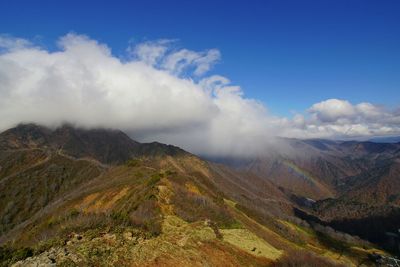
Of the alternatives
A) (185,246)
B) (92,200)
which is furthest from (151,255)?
(92,200)

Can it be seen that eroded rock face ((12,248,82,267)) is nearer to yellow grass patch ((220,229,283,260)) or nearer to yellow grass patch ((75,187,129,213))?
yellow grass patch ((220,229,283,260))

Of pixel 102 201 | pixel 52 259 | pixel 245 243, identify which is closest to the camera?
pixel 52 259

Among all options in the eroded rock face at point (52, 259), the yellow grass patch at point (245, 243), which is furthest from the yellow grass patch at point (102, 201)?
the eroded rock face at point (52, 259)

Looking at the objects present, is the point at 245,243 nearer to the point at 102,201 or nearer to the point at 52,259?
the point at 52,259

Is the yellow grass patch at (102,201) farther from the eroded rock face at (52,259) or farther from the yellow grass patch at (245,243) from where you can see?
the eroded rock face at (52,259)

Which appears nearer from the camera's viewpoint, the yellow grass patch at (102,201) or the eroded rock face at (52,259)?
the eroded rock face at (52,259)

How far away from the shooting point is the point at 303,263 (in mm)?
55719

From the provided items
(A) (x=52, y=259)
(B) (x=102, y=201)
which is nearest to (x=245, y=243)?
(A) (x=52, y=259)

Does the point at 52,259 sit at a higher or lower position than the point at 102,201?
higher

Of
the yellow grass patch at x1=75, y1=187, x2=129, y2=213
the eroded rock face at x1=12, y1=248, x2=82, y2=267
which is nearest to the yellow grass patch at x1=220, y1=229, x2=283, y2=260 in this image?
the eroded rock face at x1=12, y1=248, x2=82, y2=267

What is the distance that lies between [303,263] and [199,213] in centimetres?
3171

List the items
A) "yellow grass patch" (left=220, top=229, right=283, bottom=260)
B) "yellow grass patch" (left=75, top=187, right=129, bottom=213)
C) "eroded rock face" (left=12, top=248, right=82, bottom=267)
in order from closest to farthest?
"eroded rock face" (left=12, top=248, right=82, bottom=267)
"yellow grass patch" (left=220, top=229, right=283, bottom=260)
"yellow grass patch" (left=75, top=187, right=129, bottom=213)

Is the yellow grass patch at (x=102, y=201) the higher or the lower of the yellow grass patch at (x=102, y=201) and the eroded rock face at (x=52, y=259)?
the lower

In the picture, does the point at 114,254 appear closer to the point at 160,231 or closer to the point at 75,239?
the point at 75,239
